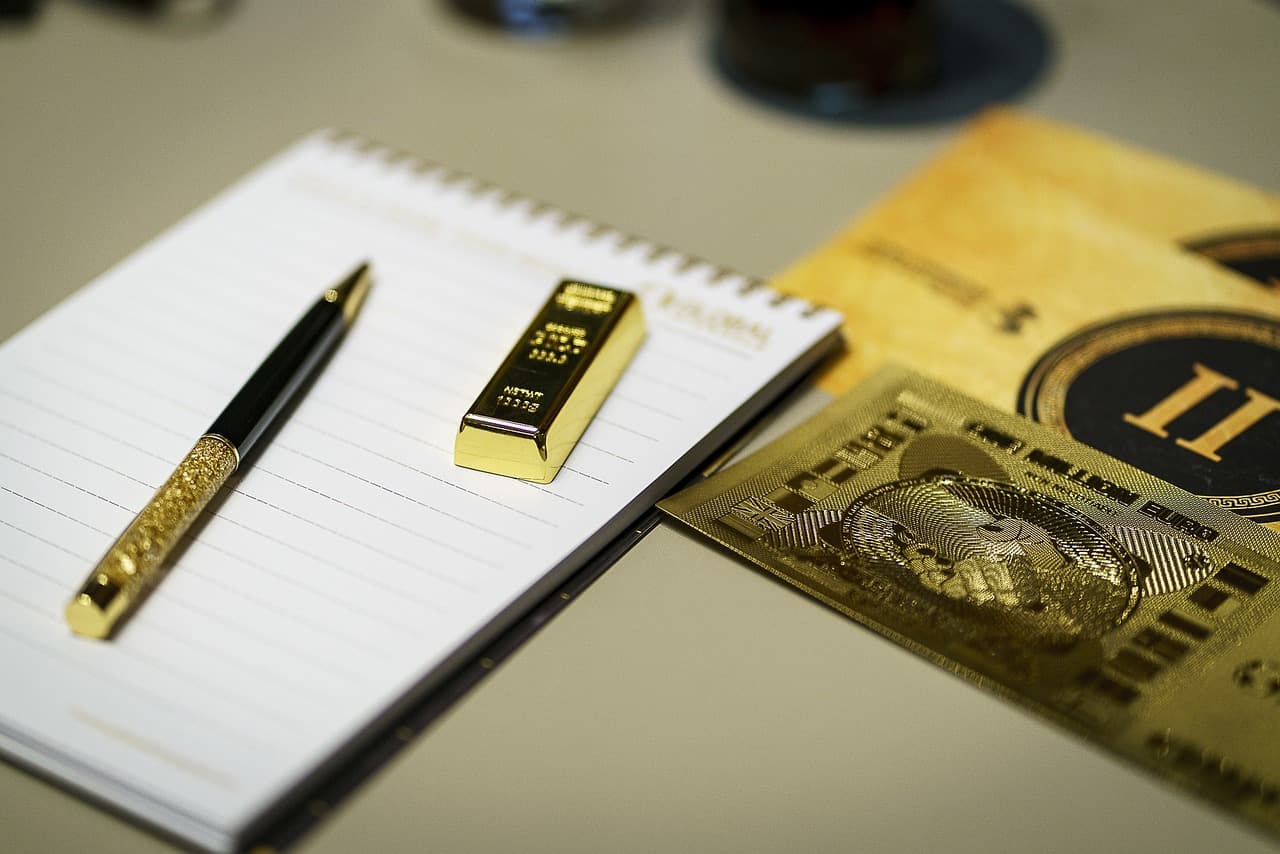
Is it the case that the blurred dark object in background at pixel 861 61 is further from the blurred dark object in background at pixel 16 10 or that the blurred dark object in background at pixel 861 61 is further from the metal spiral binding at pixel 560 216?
the blurred dark object in background at pixel 16 10

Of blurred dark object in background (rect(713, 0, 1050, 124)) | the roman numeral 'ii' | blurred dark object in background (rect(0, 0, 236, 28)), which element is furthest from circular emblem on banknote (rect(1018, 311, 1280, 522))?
blurred dark object in background (rect(0, 0, 236, 28))

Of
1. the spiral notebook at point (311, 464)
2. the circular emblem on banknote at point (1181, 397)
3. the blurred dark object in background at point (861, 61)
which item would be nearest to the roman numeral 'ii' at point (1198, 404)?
the circular emblem on banknote at point (1181, 397)

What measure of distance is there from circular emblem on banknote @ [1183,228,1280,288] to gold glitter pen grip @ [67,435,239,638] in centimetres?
50

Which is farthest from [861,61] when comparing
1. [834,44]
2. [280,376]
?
[280,376]

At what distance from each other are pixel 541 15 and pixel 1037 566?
1.82 ft

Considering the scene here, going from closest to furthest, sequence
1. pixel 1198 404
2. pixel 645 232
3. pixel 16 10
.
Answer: pixel 1198 404 < pixel 645 232 < pixel 16 10

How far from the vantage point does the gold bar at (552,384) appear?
0.50m

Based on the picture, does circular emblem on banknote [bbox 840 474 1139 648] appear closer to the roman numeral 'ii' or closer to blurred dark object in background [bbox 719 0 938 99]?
the roman numeral 'ii'

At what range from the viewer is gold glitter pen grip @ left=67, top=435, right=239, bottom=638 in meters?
0.44

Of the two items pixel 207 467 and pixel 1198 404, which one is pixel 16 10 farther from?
pixel 1198 404

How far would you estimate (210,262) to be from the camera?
2.07 ft

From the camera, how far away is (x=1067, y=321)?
0.63m

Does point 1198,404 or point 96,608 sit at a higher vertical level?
point 1198,404

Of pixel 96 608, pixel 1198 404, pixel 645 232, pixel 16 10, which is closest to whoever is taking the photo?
pixel 96 608
